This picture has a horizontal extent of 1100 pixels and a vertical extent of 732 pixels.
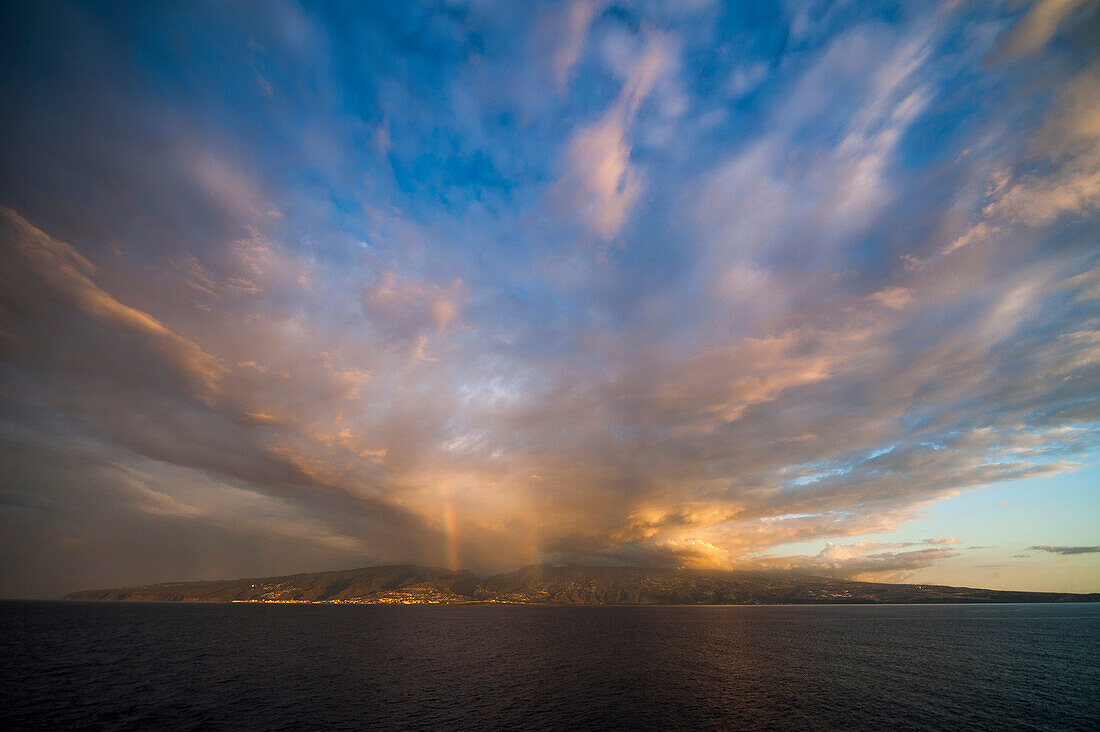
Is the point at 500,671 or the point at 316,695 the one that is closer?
the point at 316,695

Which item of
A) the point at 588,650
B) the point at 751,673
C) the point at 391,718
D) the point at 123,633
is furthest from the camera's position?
the point at 123,633

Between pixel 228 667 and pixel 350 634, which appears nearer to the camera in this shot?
pixel 228 667

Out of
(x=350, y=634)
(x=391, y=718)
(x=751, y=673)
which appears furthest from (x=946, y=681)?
(x=350, y=634)

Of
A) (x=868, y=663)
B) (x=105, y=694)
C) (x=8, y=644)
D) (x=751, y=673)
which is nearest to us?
(x=105, y=694)

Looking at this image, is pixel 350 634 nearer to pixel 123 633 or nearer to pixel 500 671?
pixel 123 633

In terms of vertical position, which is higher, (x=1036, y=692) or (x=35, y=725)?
(x=35, y=725)

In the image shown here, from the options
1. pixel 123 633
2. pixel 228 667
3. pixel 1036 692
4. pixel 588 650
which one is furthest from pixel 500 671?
pixel 123 633

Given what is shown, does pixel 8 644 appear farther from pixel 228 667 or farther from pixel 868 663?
pixel 868 663

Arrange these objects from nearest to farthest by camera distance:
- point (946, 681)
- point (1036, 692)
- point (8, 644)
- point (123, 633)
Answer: point (1036, 692), point (946, 681), point (8, 644), point (123, 633)

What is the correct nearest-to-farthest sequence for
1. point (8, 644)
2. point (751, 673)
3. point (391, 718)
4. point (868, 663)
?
1. point (391, 718)
2. point (751, 673)
3. point (868, 663)
4. point (8, 644)
